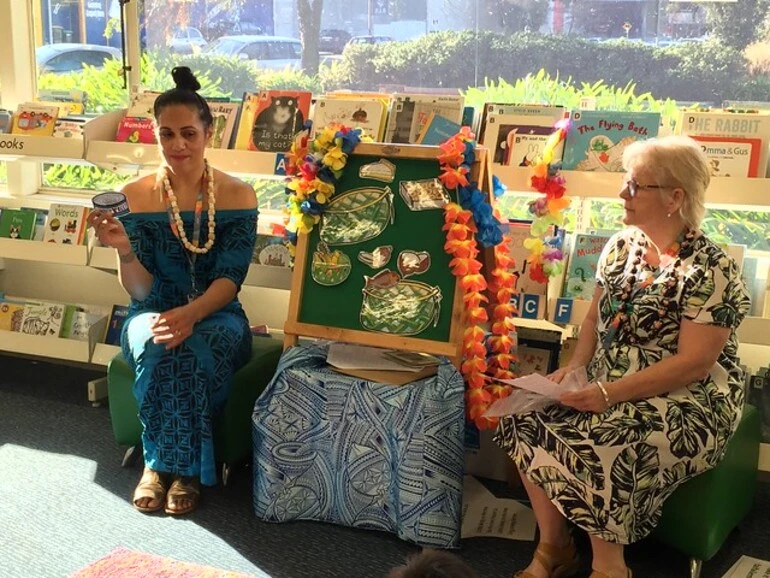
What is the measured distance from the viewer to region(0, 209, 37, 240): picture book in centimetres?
375

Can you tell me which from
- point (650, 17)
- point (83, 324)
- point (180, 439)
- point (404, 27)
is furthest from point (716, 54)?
point (83, 324)

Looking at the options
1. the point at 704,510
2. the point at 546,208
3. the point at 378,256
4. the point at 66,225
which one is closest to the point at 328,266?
the point at 378,256

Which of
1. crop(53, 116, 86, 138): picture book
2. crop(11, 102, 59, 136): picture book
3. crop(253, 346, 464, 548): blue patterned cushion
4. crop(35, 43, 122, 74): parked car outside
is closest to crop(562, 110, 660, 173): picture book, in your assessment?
crop(253, 346, 464, 548): blue patterned cushion

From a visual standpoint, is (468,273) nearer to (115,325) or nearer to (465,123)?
(465,123)

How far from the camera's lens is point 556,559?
8.09 ft

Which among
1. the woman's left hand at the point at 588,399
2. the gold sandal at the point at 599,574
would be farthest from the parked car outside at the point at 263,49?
the gold sandal at the point at 599,574

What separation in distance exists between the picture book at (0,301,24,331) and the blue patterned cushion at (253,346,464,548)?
5.29 ft

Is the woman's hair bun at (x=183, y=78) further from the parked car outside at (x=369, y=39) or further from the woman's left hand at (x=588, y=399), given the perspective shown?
the woman's left hand at (x=588, y=399)

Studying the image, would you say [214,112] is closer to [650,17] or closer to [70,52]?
[70,52]

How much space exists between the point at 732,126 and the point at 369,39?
64.2 inches

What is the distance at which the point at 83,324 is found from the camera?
12.3 ft

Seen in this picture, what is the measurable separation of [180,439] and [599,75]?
2.19 metres

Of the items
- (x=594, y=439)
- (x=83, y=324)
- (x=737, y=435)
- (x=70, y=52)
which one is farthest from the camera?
(x=70, y=52)

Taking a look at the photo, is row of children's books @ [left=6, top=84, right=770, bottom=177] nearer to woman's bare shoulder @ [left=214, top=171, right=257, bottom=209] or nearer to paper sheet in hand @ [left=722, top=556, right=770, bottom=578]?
woman's bare shoulder @ [left=214, top=171, right=257, bottom=209]
